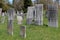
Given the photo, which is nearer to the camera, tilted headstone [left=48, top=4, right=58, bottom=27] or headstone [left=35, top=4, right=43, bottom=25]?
tilted headstone [left=48, top=4, right=58, bottom=27]

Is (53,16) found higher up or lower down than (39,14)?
lower down

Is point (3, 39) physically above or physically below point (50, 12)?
below

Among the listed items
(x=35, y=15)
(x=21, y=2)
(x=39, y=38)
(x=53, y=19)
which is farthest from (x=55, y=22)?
(x=21, y=2)

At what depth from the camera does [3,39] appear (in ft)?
30.6

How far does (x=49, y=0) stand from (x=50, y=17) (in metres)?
34.4

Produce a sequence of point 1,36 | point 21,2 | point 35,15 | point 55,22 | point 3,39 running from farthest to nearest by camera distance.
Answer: point 21,2 → point 35,15 → point 55,22 → point 1,36 → point 3,39

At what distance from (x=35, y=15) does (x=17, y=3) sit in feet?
83.8

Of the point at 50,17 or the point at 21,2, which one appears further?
the point at 21,2

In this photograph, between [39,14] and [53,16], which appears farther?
[39,14]

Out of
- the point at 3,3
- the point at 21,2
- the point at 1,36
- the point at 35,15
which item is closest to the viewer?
the point at 1,36

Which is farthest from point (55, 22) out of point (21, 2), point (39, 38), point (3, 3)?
point (3, 3)

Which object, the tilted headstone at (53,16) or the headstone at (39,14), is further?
the headstone at (39,14)

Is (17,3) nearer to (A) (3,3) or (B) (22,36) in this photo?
(A) (3,3)

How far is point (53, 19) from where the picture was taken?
1378cm
